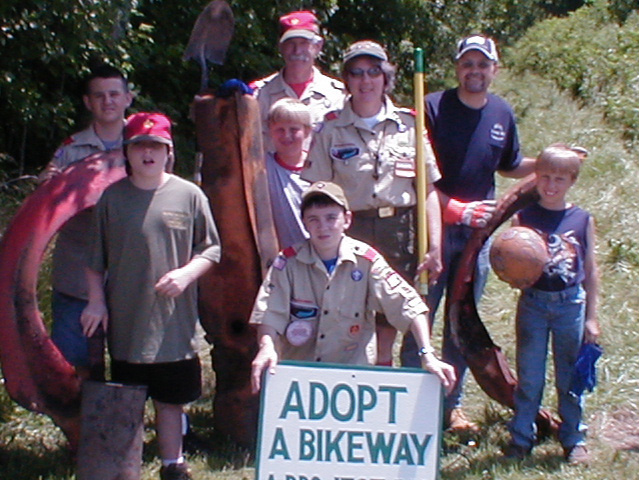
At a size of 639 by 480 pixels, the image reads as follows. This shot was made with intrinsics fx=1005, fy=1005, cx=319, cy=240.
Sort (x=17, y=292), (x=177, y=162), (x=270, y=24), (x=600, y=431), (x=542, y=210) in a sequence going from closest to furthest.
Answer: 1. (x=17, y=292)
2. (x=542, y=210)
3. (x=600, y=431)
4. (x=177, y=162)
5. (x=270, y=24)

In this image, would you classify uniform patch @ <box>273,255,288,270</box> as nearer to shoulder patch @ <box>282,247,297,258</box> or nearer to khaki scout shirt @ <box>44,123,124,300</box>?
shoulder patch @ <box>282,247,297,258</box>

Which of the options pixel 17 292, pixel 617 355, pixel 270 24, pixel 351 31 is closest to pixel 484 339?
pixel 617 355

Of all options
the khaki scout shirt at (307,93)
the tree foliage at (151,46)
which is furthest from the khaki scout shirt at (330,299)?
the tree foliage at (151,46)

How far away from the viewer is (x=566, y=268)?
473cm

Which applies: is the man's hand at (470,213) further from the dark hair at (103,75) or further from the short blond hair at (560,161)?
the dark hair at (103,75)

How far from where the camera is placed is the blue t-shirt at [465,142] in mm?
5164

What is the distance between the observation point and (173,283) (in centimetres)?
420

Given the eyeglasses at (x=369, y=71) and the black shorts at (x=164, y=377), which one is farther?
the eyeglasses at (x=369, y=71)

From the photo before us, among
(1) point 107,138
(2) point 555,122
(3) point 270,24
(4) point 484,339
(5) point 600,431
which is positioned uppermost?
(3) point 270,24

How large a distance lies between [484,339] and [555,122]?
8547mm

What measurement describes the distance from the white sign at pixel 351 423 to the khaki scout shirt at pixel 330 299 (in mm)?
314

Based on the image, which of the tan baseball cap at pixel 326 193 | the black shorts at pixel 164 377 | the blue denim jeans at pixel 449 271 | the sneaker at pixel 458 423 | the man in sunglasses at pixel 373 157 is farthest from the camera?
the sneaker at pixel 458 423

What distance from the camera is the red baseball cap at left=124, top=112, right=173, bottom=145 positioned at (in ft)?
13.8

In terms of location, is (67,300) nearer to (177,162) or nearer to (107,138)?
(107,138)
